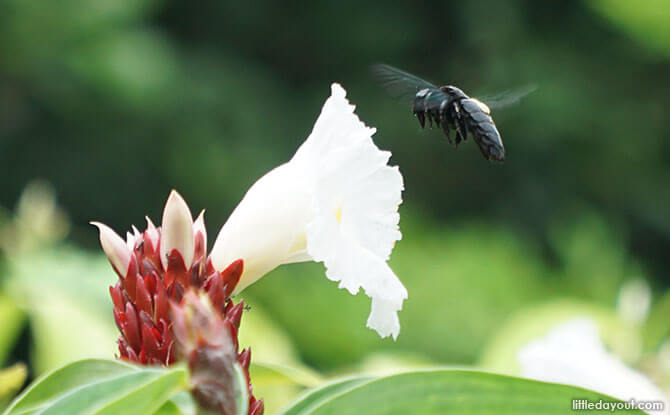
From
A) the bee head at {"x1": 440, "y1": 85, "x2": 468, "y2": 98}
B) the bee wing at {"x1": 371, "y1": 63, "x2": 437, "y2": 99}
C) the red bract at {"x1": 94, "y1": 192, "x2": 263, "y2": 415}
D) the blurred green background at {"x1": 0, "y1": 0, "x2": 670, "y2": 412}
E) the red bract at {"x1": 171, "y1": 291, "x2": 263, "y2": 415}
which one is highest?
the blurred green background at {"x1": 0, "y1": 0, "x2": 670, "y2": 412}

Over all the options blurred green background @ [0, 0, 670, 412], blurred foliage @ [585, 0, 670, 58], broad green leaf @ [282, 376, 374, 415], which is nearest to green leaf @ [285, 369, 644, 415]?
broad green leaf @ [282, 376, 374, 415]

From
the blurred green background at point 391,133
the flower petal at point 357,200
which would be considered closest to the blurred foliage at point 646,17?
the blurred green background at point 391,133

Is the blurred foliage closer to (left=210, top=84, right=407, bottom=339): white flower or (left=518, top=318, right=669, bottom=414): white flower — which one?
(left=518, top=318, right=669, bottom=414): white flower

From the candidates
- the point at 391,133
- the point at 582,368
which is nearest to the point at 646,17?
the point at 391,133

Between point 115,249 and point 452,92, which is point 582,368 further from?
point 115,249

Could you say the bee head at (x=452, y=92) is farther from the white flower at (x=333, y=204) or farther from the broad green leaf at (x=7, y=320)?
the broad green leaf at (x=7, y=320)

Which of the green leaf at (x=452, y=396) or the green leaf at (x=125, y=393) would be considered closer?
the green leaf at (x=125, y=393)

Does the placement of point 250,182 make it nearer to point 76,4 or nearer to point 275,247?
point 76,4
